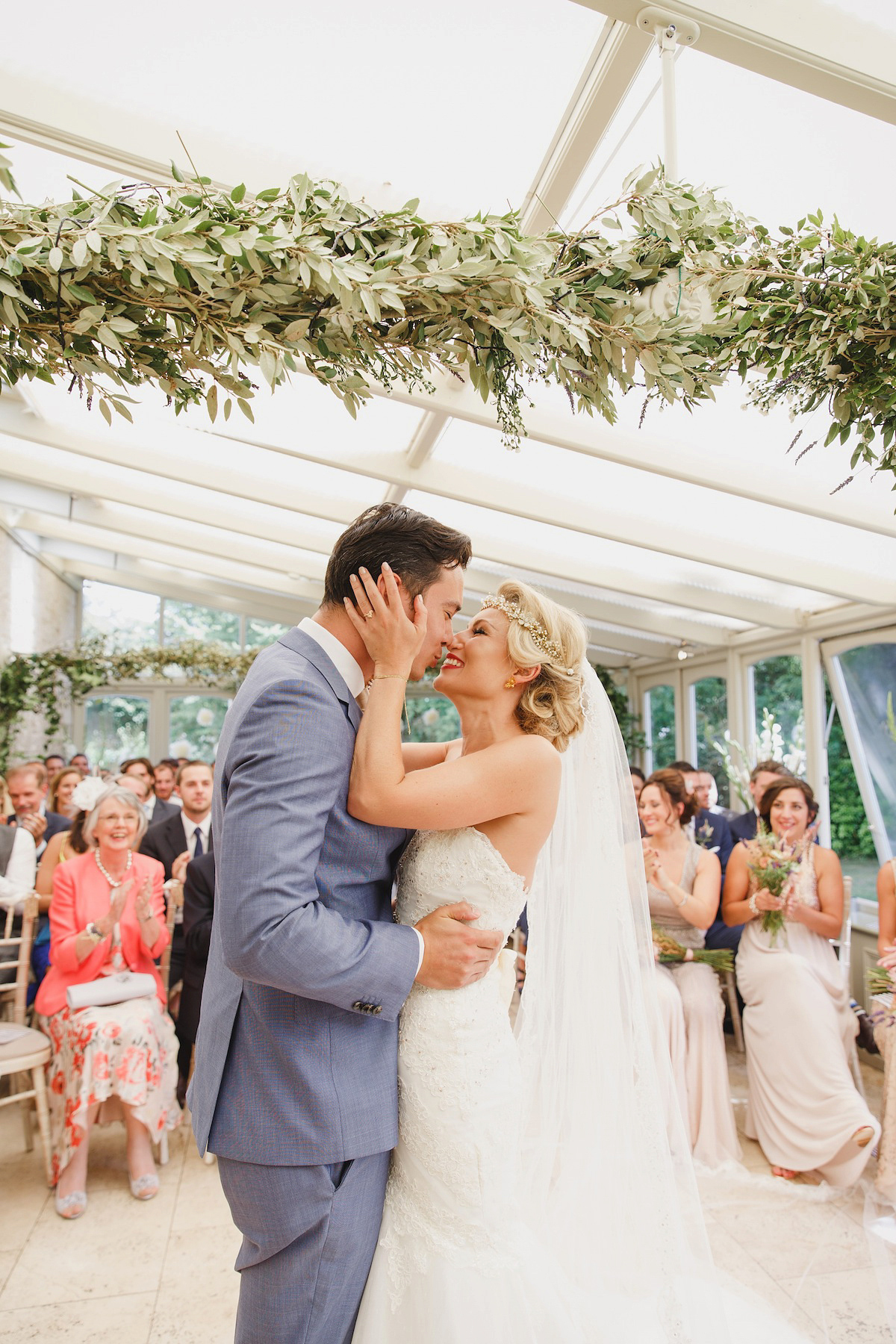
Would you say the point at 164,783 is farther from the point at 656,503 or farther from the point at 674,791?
the point at 656,503

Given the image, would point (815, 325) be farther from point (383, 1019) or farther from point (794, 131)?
point (383, 1019)

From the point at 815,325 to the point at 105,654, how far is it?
1173cm

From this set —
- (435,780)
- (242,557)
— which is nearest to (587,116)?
(435,780)

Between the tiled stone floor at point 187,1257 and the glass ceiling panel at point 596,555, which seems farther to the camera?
the glass ceiling panel at point 596,555

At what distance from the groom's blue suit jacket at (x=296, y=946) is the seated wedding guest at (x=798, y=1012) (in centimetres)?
302

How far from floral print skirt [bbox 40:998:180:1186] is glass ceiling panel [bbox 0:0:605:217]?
127 inches

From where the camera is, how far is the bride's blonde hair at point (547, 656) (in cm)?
203

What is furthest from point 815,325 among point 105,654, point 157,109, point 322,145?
point 105,654

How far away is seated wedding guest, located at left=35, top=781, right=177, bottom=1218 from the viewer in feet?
11.9

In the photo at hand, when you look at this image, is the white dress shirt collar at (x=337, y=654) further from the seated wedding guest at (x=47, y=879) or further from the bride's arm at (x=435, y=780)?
the seated wedding guest at (x=47, y=879)

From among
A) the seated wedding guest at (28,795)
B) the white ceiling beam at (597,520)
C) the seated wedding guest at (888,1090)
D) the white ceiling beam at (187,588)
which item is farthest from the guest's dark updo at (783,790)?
the white ceiling beam at (187,588)

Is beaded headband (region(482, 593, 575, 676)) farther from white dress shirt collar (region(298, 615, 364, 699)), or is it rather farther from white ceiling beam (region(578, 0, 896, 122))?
white ceiling beam (region(578, 0, 896, 122))

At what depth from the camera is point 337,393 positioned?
67.9 inches

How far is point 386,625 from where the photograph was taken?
1.60 metres
